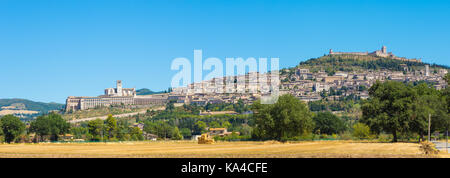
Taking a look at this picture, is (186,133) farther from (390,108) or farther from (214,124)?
(390,108)

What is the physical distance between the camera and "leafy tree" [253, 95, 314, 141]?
7900 cm

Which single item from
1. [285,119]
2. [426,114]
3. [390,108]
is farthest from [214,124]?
[426,114]

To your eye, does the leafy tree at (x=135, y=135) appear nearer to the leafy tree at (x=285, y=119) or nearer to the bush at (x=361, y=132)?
the leafy tree at (x=285, y=119)

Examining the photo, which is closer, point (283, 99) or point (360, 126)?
point (283, 99)

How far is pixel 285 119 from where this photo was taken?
77750 millimetres

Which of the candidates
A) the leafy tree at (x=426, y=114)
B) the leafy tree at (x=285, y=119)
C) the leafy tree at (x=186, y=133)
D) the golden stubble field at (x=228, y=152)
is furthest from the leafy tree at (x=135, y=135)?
the golden stubble field at (x=228, y=152)

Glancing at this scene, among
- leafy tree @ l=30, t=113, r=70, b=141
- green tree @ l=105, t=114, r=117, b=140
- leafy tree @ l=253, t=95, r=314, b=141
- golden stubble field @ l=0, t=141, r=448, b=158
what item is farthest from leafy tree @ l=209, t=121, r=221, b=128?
golden stubble field @ l=0, t=141, r=448, b=158
